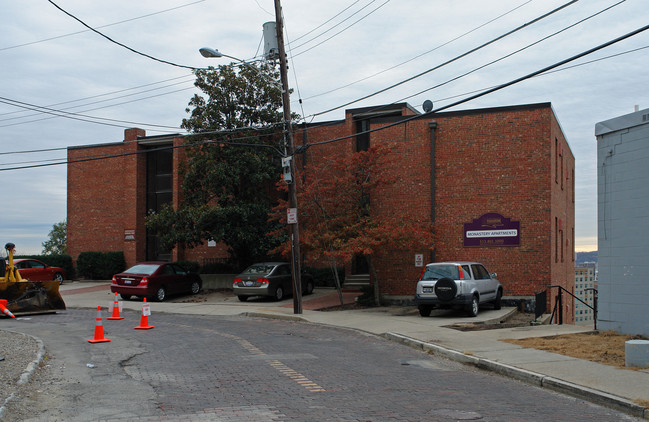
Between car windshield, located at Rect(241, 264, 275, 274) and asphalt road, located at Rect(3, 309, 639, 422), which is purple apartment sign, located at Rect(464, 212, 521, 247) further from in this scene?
asphalt road, located at Rect(3, 309, 639, 422)

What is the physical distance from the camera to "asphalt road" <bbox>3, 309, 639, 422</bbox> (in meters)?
6.70

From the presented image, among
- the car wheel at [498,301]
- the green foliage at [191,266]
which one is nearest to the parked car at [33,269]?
the green foliage at [191,266]

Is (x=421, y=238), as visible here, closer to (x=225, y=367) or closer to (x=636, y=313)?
(x=636, y=313)

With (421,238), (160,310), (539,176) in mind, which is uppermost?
(539,176)

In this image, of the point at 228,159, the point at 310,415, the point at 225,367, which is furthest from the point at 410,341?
the point at 228,159

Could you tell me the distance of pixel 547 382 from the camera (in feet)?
28.4

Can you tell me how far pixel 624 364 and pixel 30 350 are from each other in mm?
10570

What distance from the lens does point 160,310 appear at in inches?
789

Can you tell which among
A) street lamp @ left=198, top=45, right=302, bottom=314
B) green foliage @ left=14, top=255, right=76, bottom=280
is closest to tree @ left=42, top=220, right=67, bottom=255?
green foliage @ left=14, top=255, right=76, bottom=280

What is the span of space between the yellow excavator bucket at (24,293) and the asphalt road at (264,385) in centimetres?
465

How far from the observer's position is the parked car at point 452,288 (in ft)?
55.1

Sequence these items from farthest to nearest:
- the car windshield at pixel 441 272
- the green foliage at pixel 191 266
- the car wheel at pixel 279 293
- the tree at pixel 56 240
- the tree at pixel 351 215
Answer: the tree at pixel 56 240 → the green foliage at pixel 191 266 → the car wheel at pixel 279 293 → the tree at pixel 351 215 → the car windshield at pixel 441 272

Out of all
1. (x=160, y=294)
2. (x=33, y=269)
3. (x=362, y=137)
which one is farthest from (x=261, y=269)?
(x=33, y=269)

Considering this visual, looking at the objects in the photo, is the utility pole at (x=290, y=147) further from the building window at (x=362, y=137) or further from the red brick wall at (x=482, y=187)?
the building window at (x=362, y=137)
